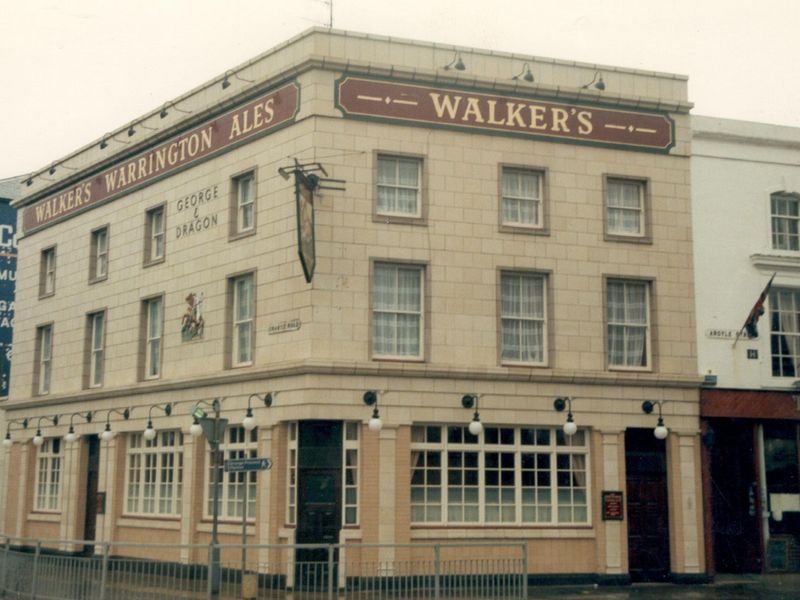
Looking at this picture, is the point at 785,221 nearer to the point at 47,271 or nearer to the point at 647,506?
the point at 647,506

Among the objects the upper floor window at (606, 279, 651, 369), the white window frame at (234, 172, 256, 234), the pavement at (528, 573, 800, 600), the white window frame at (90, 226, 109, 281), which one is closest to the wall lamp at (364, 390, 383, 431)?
the pavement at (528, 573, 800, 600)

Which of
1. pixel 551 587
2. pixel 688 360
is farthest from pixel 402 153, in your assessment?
pixel 551 587

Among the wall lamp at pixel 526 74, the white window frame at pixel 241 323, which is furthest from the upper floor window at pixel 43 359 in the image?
the wall lamp at pixel 526 74

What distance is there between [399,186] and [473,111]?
2629 mm

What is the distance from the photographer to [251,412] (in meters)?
26.5

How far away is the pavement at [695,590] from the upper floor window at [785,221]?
8.66 metres

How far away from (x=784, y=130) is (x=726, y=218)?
10.5 feet

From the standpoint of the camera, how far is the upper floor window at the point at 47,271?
38.0 metres

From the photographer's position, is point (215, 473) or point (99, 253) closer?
point (215, 473)

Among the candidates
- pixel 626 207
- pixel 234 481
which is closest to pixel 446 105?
pixel 626 207

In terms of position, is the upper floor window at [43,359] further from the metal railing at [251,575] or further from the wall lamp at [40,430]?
the metal railing at [251,575]

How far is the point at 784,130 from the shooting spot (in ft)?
98.2

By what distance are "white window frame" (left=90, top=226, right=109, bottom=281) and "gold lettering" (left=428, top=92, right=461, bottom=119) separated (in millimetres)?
13098

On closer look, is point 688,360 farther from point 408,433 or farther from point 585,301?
point 408,433
